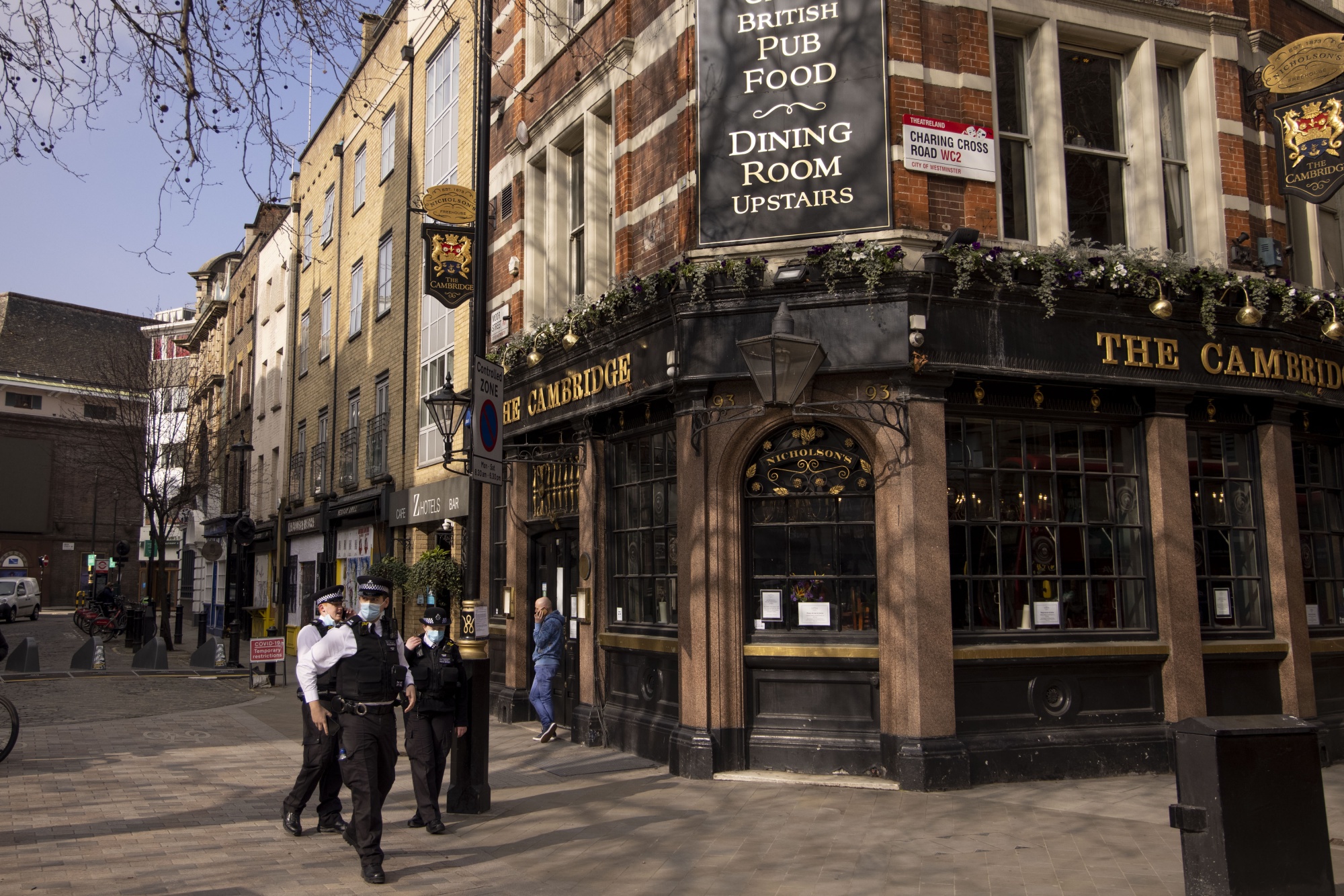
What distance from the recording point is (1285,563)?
1088cm

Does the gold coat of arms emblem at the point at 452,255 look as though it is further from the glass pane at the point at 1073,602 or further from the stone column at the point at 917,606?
the glass pane at the point at 1073,602

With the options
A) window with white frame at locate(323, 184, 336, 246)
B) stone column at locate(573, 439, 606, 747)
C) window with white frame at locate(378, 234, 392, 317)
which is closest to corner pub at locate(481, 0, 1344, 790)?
stone column at locate(573, 439, 606, 747)

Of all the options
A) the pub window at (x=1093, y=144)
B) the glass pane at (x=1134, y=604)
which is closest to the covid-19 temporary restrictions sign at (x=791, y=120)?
the pub window at (x=1093, y=144)

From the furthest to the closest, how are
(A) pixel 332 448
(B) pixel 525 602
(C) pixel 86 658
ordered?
(A) pixel 332 448
(C) pixel 86 658
(B) pixel 525 602

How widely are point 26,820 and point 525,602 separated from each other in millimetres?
6844

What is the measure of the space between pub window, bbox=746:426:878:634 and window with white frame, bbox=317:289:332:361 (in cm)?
1940

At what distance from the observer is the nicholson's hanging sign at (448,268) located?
Result: 13.0 meters

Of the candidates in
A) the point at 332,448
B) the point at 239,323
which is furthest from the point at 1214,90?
the point at 239,323

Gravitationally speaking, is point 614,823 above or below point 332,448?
below

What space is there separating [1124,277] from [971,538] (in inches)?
112

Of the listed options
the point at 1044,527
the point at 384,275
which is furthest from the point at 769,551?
the point at 384,275

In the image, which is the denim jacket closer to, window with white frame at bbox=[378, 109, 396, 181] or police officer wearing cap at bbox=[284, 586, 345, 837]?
police officer wearing cap at bbox=[284, 586, 345, 837]

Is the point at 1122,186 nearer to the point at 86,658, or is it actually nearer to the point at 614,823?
the point at 614,823

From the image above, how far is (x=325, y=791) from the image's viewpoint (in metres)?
7.97
